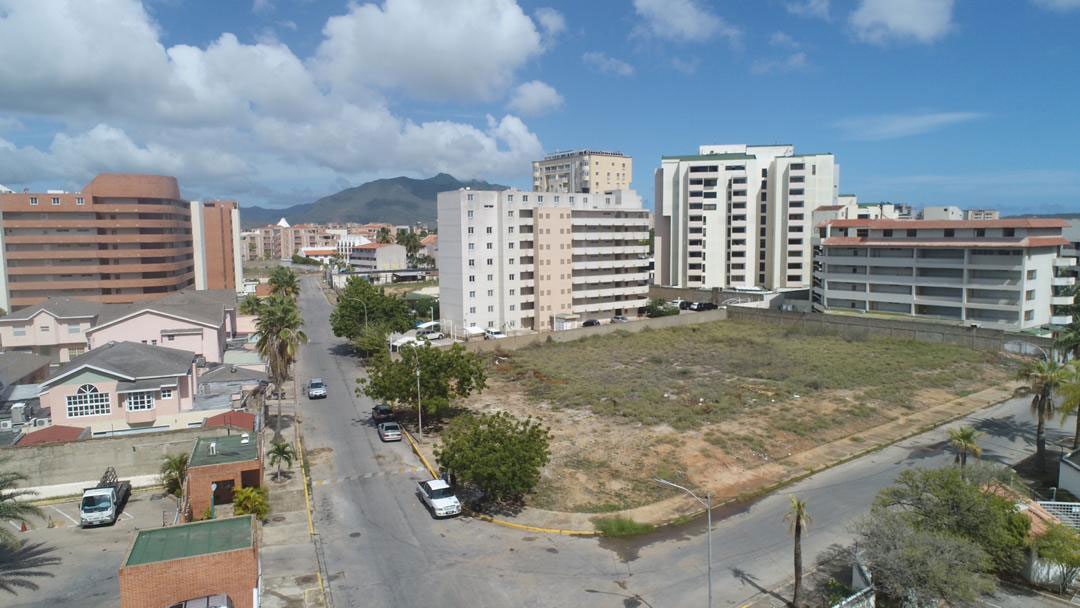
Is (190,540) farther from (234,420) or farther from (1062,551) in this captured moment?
(1062,551)

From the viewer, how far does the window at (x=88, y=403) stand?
152ft

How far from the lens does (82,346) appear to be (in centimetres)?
7056

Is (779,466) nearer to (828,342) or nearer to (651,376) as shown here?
(651,376)

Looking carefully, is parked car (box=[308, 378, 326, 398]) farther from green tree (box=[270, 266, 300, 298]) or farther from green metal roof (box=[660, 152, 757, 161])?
green metal roof (box=[660, 152, 757, 161])

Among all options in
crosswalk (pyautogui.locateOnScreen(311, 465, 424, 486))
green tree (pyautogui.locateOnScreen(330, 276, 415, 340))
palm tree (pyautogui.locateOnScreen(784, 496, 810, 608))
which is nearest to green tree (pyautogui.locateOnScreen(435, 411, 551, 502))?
crosswalk (pyautogui.locateOnScreen(311, 465, 424, 486))

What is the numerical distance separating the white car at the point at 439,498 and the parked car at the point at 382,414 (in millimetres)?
15549

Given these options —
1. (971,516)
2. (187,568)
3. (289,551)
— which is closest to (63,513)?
(289,551)

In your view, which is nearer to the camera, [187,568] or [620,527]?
[187,568]

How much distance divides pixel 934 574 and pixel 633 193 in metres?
80.8

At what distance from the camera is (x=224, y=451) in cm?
3769

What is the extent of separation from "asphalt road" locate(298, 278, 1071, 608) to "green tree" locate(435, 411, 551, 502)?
2.36 m

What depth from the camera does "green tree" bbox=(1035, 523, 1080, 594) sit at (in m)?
26.9

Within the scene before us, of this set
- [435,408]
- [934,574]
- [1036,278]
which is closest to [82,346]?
[435,408]

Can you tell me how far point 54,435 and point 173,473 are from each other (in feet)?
33.7
